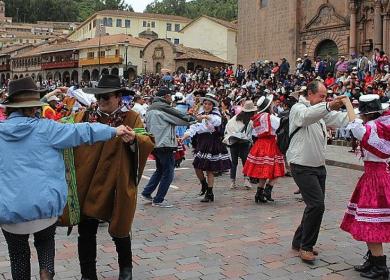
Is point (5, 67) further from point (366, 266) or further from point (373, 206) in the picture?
point (373, 206)

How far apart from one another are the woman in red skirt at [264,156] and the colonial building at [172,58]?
44524 mm

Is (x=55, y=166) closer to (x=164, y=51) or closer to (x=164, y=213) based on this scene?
(x=164, y=213)

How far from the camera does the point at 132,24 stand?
8294 centimetres

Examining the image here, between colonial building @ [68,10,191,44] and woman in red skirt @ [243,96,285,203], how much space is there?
7006cm

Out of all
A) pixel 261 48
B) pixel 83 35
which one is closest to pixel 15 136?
pixel 261 48

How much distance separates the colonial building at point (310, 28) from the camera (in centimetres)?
2994

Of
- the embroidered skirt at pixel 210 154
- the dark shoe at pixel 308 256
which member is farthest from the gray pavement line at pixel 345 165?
the dark shoe at pixel 308 256

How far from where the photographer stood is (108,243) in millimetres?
6414

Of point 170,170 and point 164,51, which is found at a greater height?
point 164,51

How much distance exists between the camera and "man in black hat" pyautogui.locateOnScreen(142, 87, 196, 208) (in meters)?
8.60

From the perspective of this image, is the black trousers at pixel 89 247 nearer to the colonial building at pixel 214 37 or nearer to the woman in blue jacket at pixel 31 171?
the woman in blue jacket at pixel 31 171

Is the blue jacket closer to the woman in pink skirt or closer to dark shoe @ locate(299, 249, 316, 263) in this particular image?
the woman in pink skirt

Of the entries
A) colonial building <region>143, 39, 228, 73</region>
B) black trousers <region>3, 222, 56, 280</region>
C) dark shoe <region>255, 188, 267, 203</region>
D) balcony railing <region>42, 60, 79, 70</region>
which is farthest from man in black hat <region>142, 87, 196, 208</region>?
balcony railing <region>42, 60, 79, 70</region>

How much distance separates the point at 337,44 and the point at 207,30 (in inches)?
1314
